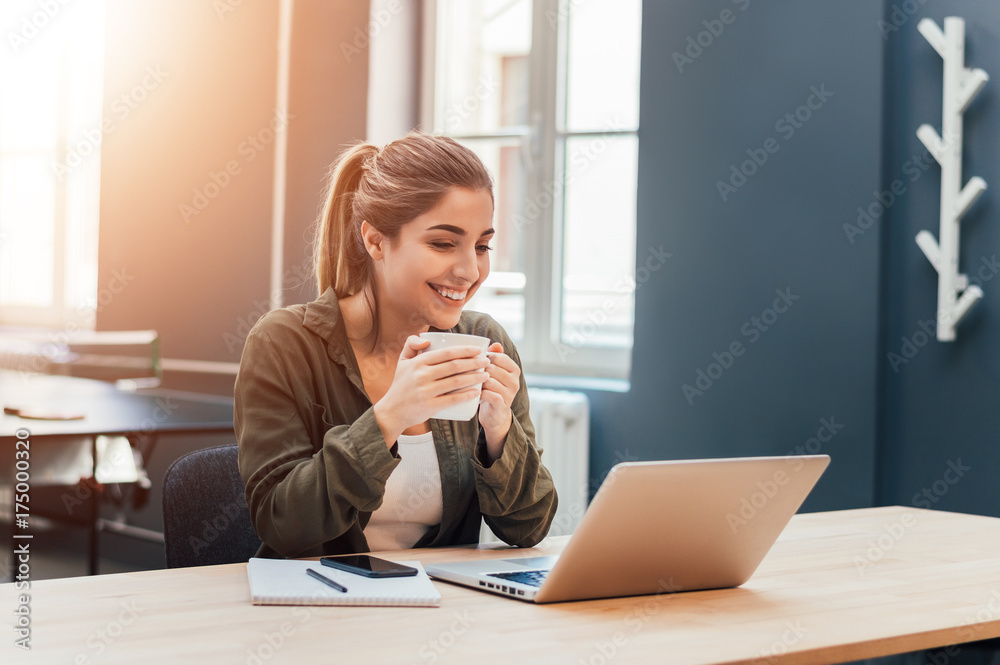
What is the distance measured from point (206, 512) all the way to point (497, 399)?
0.45m

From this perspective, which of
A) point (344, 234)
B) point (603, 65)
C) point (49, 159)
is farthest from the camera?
point (49, 159)

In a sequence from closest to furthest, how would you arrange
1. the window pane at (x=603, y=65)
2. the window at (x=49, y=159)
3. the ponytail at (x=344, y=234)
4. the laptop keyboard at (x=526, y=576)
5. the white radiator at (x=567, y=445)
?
1. the laptop keyboard at (x=526, y=576)
2. the ponytail at (x=344, y=234)
3. the white radiator at (x=567, y=445)
4. the window pane at (x=603, y=65)
5. the window at (x=49, y=159)

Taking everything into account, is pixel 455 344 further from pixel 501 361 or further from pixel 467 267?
pixel 467 267

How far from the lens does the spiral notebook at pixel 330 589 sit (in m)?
1.08

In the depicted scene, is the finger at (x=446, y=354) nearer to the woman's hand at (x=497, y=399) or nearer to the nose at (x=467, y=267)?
the woman's hand at (x=497, y=399)

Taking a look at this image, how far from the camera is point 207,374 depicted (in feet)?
13.7

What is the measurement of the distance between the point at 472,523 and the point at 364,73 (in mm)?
2459

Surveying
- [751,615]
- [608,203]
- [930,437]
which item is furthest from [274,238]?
[751,615]

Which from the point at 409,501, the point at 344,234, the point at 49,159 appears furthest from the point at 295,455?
the point at 49,159

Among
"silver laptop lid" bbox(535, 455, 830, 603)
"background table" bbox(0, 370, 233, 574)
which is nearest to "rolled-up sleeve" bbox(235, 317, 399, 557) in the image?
"silver laptop lid" bbox(535, 455, 830, 603)

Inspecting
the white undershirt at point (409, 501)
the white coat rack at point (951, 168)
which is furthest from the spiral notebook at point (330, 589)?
the white coat rack at point (951, 168)

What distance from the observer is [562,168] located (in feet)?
11.2

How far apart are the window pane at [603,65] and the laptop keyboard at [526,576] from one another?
2.26 m

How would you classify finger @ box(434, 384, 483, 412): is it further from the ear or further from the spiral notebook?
the ear
